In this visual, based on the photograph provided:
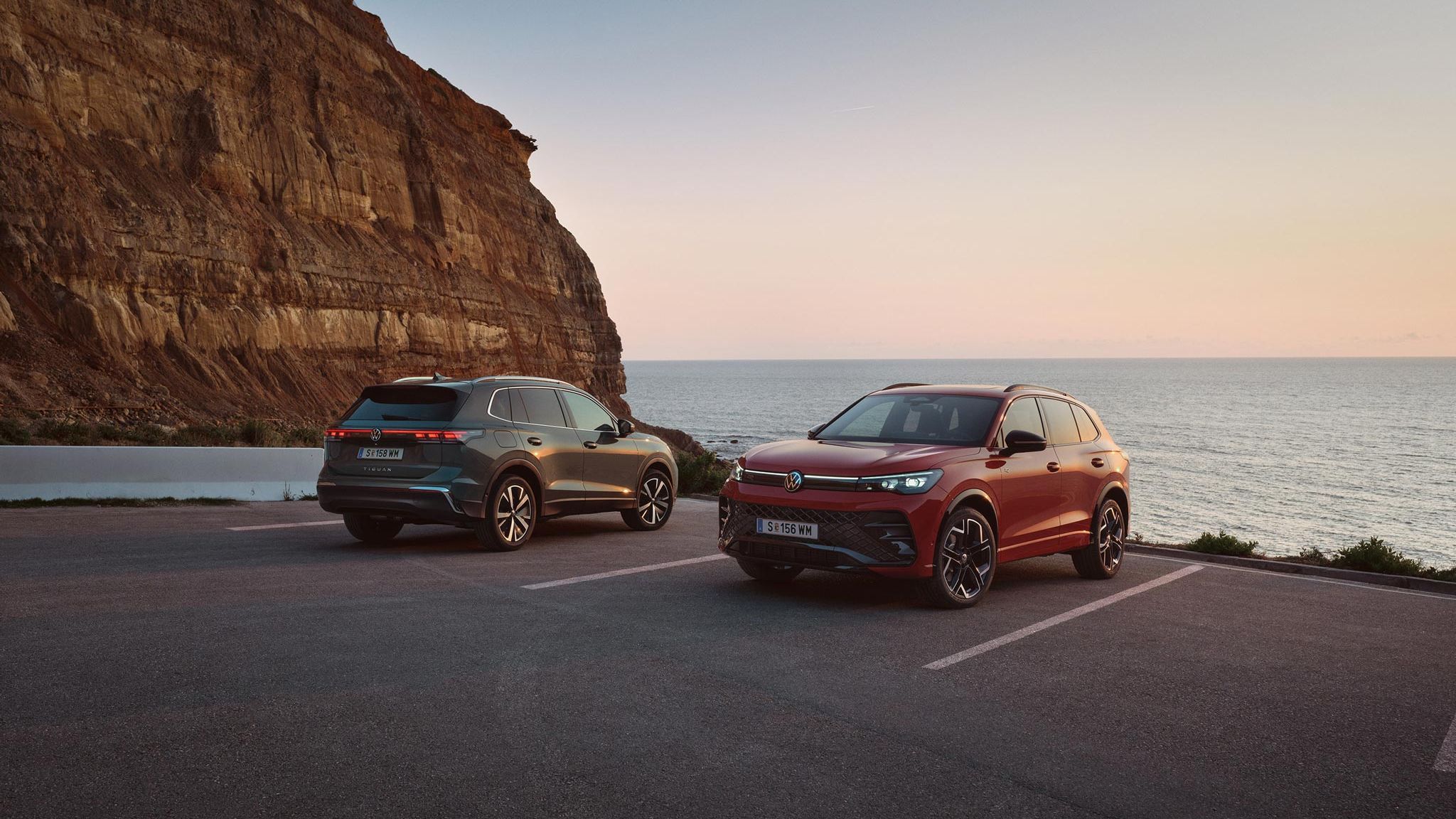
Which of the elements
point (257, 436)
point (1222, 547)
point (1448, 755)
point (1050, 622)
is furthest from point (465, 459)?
point (257, 436)

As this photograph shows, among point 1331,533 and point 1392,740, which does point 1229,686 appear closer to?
point 1392,740

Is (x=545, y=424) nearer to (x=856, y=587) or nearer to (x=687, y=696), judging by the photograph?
(x=856, y=587)

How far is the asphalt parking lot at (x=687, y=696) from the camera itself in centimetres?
405

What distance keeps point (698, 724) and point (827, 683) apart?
1050mm

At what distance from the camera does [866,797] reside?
158 inches

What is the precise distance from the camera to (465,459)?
10023 mm

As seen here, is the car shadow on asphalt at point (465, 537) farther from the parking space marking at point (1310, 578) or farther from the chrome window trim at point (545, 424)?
the parking space marking at point (1310, 578)

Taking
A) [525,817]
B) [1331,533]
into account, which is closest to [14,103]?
[525,817]

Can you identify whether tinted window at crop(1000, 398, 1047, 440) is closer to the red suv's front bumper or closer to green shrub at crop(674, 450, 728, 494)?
the red suv's front bumper

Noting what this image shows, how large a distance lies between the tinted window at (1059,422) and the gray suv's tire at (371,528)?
6.35 m

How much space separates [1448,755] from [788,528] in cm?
421

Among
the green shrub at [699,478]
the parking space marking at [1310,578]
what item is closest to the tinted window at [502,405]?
the parking space marking at [1310,578]

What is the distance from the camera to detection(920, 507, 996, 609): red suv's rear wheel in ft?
25.4

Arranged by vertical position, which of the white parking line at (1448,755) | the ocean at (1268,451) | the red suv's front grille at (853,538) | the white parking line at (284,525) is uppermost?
the red suv's front grille at (853,538)
